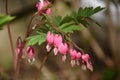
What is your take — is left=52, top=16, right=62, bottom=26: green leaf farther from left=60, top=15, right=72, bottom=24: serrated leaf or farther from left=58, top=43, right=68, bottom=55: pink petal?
left=58, top=43, right=68, bottom=55: pink petal

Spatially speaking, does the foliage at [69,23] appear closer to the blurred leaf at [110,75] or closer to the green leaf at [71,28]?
the green leaf at [71,28]

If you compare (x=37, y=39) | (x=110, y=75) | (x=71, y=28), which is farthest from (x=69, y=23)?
(x=110, y=75)

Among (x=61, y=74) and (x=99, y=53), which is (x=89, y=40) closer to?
(x=99, y=53)

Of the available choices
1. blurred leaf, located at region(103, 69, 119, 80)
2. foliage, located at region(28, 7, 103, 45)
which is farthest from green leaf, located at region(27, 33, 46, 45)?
blurred leaf, located at region(103, 69, 119, 80)

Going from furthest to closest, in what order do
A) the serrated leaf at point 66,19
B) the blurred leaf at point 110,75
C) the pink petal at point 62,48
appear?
the blurred leaf at point 110,75
the serrated leaf at point 66,19
the pink petal at point 62,48

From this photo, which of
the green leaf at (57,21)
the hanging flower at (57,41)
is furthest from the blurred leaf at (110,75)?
the hanging flower at (57,41)

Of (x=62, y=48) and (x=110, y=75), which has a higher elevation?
Result: (x=62, y=48)

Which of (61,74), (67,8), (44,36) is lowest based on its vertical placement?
(61,74)

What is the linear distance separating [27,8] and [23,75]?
2.55 feet

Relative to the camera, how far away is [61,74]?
333 centimetres

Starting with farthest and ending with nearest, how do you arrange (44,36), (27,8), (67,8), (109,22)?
1. (27,8)
2. (67,8)
3. (109,22)
4. (44,36)

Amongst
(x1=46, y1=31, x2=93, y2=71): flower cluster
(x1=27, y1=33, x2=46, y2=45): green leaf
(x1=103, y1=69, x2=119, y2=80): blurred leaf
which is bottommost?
(x1=103, y1=69, x2=119, y2=80): blurred leaf

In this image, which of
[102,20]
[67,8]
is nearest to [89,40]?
[67,8]

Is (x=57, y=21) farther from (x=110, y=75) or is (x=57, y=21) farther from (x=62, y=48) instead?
(x=110, y=75)
